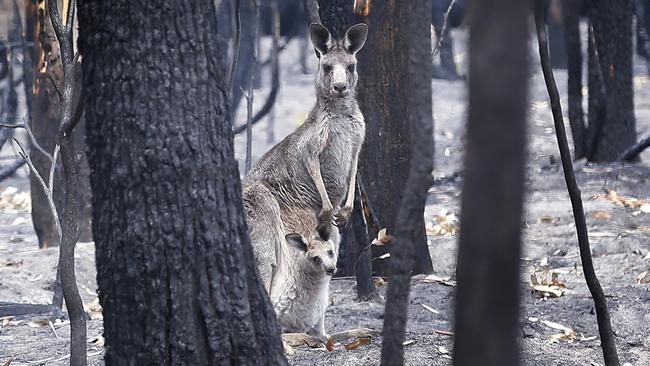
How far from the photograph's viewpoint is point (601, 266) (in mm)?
7809

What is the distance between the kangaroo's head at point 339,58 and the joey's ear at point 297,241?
2.93 feet

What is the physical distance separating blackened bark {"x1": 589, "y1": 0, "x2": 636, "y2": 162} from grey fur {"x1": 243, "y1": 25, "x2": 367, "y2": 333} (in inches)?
215

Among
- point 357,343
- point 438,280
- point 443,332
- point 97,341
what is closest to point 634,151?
point 438,280

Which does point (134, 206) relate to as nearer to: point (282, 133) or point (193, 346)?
point (193, 346)

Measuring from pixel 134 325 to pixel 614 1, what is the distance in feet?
28.7

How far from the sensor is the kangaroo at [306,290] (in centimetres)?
590

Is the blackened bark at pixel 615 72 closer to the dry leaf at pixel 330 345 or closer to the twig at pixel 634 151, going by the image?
the twig at pixel 634 151

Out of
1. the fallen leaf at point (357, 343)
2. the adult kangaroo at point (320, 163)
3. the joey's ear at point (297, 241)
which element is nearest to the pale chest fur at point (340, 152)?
the adult kangaroo at point (320, 163)

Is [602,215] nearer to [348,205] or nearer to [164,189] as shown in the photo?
[348,205]

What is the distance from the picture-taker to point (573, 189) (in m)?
4.42

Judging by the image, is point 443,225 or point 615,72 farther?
point 615,72

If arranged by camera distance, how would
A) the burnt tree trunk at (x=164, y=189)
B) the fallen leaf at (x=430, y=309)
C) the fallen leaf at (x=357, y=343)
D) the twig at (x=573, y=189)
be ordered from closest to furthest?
1. the burnt tree trunk at (x=164, y=189)
2. the twig at (x=573, y=189)
3. the fallen leaf at (x=357, y=343)
4. the fallen leaf at (x=430, y=309)

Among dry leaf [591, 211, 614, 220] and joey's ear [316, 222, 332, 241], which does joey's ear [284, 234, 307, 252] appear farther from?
dry leaf [591, 211, 614, 220]

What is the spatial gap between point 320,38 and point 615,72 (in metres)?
6.23
